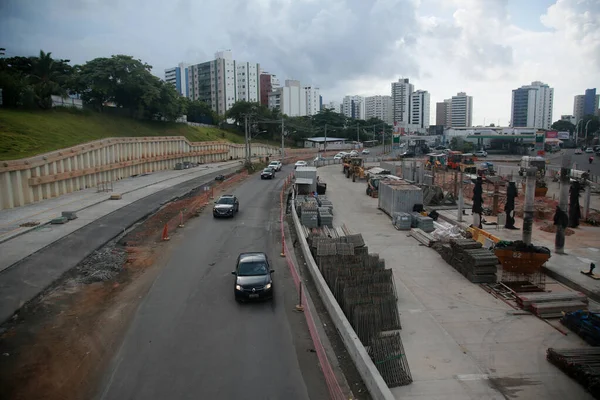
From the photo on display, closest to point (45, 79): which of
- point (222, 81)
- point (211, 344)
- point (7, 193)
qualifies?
point (7, 193)

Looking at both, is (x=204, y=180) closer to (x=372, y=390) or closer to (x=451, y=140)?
(x=372, y=390)

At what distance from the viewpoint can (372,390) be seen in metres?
10.6

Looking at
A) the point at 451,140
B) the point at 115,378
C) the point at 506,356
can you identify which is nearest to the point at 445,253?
the point at 506,356

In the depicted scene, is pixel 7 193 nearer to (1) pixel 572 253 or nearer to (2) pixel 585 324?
(2) pixel 585 324

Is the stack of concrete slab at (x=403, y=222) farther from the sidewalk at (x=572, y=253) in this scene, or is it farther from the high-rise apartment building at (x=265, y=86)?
the high-rise apartment building at (x=265, y=86)

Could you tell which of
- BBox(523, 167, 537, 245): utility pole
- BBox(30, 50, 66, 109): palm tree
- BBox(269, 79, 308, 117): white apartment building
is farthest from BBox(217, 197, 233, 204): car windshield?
BBox(269, 79, 308, 117): white apartment building

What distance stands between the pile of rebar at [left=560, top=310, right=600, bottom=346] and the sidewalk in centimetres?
362

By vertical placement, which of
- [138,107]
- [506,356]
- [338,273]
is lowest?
[506,356]

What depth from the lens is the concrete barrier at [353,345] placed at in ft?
33.3

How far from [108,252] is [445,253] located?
17.3 meters

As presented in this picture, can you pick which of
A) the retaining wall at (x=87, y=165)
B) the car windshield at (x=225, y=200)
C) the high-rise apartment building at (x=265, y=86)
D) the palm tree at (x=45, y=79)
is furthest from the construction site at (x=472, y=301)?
the high-rise apartment building at (x=265, y=86)

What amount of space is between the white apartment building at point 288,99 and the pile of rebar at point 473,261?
167 metres

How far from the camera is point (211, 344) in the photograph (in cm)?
1356

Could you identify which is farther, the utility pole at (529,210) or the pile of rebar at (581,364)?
the utility pole at (529,210)
